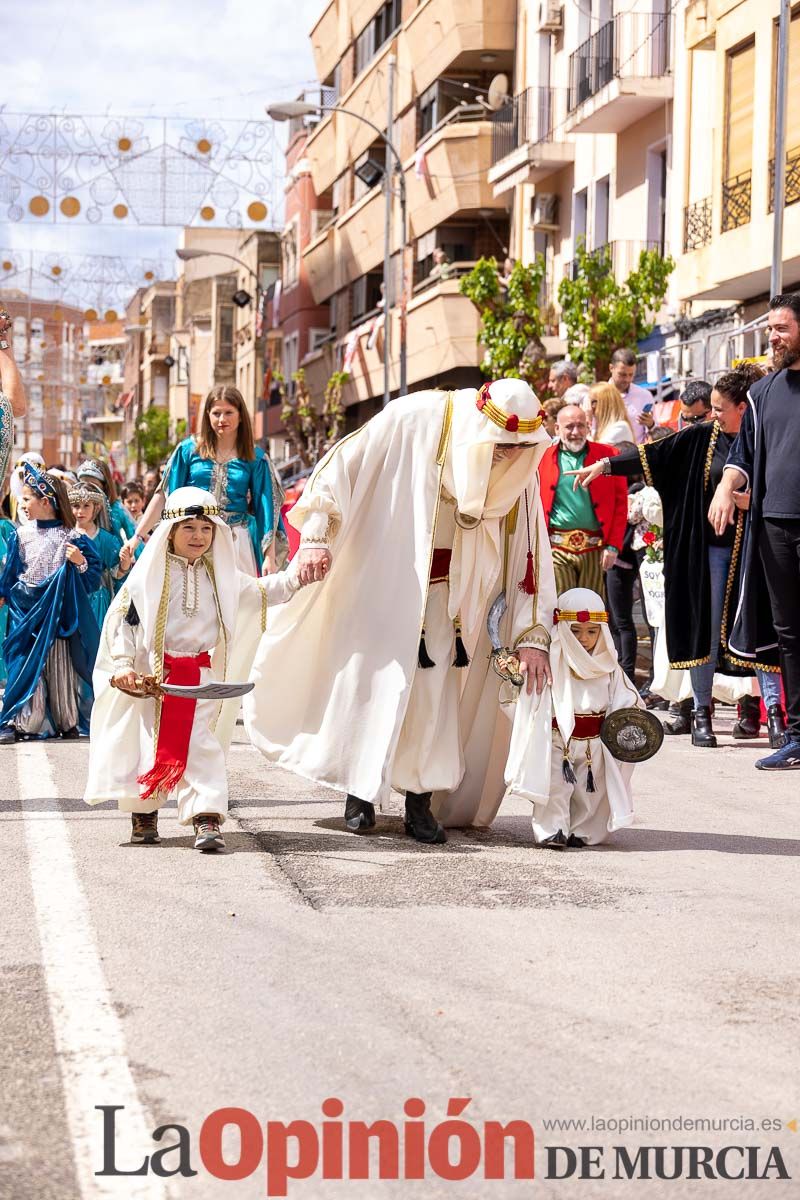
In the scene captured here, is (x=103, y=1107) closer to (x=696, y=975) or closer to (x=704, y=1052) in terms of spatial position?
(x=704, y=1052)

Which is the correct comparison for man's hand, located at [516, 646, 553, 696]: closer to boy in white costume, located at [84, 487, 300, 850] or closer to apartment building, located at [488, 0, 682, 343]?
boy in white costume, located at [84, 487, 300, 850]

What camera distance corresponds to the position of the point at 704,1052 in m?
4.52

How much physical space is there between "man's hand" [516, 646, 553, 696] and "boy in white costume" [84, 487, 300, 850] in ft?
3.23

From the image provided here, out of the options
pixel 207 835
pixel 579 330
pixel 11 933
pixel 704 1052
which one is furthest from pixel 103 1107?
Result: pixel 579 330

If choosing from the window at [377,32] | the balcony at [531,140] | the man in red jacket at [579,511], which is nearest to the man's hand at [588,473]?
the man in red jacket at [579,511]

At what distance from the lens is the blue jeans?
1174 cm

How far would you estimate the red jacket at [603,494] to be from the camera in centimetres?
1192

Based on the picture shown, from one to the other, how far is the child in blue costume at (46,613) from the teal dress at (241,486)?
1889 millimetres

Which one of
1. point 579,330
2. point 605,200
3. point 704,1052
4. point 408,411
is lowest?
point 704,1052

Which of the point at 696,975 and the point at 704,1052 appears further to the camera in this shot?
the point at 696,975

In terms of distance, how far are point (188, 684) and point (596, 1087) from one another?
374 centimetres

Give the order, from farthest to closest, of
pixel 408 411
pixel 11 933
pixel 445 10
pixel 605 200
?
pixel 445 10, pixel 605 200, pixel 408 411, pixel 11 933

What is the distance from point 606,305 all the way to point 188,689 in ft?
66.9

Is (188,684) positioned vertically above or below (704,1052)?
above
